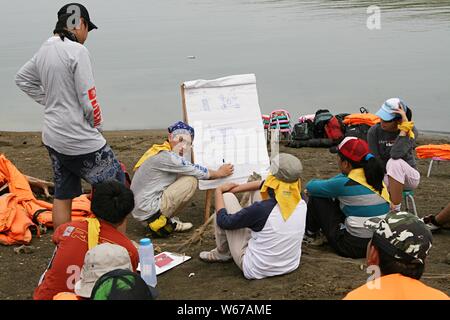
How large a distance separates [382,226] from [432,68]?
1301 cm

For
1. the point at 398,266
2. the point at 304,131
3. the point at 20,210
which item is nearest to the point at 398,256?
the point at 398,266

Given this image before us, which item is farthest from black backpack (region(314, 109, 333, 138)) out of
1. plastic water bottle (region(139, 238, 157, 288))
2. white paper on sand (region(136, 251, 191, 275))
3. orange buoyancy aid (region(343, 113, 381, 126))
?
plastic water bottle (region(139, 238, 157, 288))

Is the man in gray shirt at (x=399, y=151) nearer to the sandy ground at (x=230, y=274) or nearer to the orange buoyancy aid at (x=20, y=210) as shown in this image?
the sandy ground at (x=230, y=274)

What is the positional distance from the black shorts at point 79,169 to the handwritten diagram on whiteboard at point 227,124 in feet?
4.94

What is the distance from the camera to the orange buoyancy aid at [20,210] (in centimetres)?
561

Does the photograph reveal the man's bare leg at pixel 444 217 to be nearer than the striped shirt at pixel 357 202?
No

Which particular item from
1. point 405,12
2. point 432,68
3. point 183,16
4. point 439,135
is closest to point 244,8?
point 183,16

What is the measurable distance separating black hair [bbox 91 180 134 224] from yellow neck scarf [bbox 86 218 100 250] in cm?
7

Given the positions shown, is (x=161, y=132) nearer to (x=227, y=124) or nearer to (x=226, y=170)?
(x=227, y=124)

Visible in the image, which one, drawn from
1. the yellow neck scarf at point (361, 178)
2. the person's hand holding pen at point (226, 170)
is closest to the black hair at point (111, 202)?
the yellow neck scarf at point (361, 178)

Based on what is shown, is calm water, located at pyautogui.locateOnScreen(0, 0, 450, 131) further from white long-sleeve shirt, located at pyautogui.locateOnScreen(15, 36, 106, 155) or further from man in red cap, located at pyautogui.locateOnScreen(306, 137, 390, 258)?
white long-sleeve shirt, located at pyautogui.locateOnScreen(15, 36, 106, 155)

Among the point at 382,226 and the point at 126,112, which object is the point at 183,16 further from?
the point at 382,226

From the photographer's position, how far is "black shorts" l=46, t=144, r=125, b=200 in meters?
4.91

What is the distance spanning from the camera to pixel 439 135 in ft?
35.4
